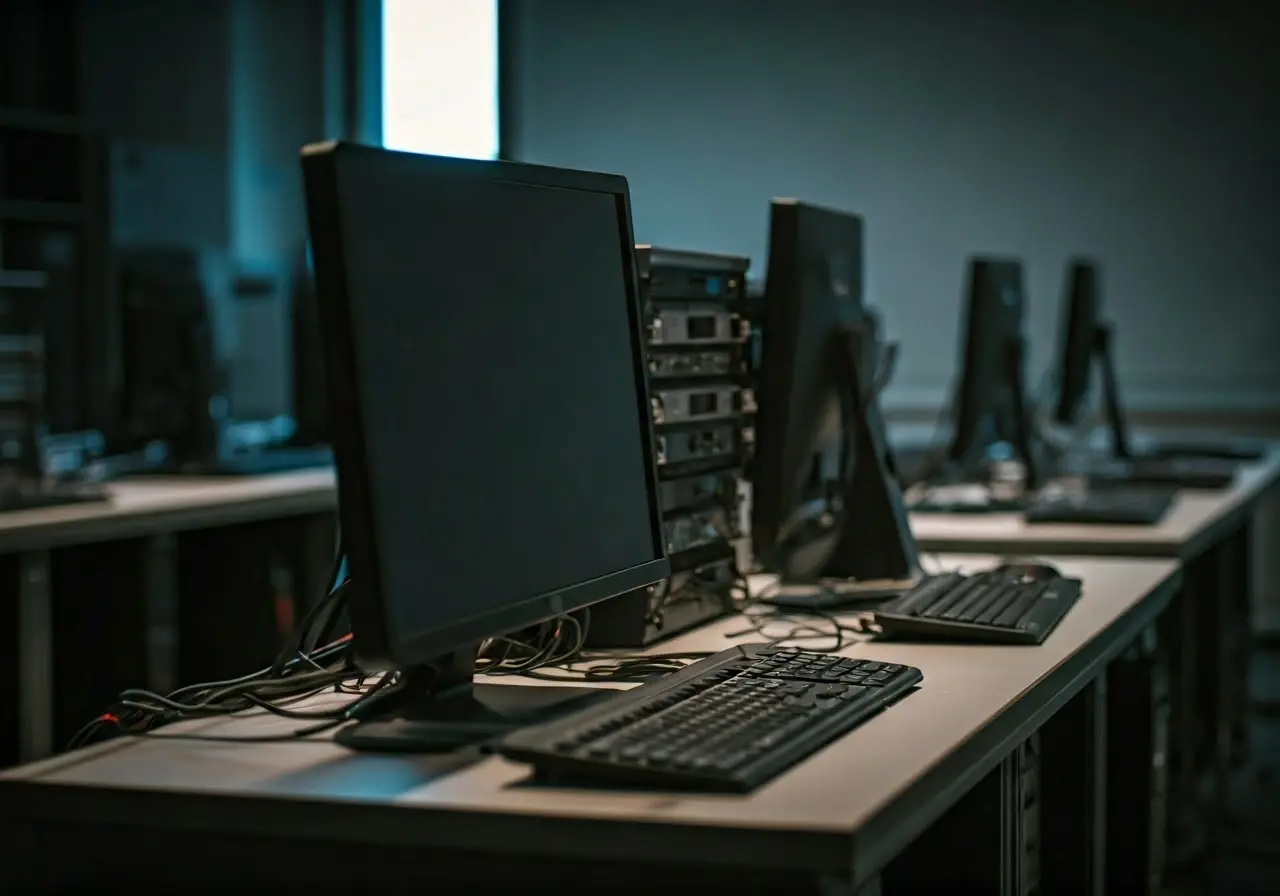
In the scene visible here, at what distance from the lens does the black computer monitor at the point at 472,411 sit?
1051mm

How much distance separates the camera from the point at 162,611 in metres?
3.59

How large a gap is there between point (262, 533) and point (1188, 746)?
6.89ft

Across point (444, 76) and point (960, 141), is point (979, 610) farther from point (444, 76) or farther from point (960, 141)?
point (444, 76)

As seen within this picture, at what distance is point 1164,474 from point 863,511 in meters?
1.71

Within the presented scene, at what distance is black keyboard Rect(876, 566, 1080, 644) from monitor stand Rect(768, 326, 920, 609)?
146mm

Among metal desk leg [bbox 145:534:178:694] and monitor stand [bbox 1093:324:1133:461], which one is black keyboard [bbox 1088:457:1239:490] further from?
metal desk leg [bbox 145:534:178:694]

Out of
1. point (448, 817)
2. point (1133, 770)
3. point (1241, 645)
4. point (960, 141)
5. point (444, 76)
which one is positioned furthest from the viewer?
point (444, 76)

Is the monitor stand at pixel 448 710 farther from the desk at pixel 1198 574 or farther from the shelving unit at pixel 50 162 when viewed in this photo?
the shelving unit at pixel 50 162

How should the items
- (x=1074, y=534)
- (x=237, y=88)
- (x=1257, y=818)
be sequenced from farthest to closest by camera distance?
(x=237, y=88), (x=1257, y=818), (x=1074, y=534)

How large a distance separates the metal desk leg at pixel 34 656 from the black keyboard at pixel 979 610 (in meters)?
1.62

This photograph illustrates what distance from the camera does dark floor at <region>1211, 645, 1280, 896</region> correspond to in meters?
3.06

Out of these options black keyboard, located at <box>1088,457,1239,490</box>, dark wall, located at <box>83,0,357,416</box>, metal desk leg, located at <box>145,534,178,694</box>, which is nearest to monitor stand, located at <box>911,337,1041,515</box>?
black keyboard, located at <box>1088,457,1239,490</box>

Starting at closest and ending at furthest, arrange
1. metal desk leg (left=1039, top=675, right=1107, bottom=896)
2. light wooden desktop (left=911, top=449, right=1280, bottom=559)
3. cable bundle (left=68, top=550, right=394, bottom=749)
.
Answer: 1. cable bundle (left=68, top=550, right=394, bottom=749)
2. metal desk leg (left=1039, top=675, right=1107, bottom=896)
3. light wooden desktop (left=911, top=449, right=1280, bottom=559)

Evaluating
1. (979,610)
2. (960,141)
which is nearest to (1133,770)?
(979,610)
